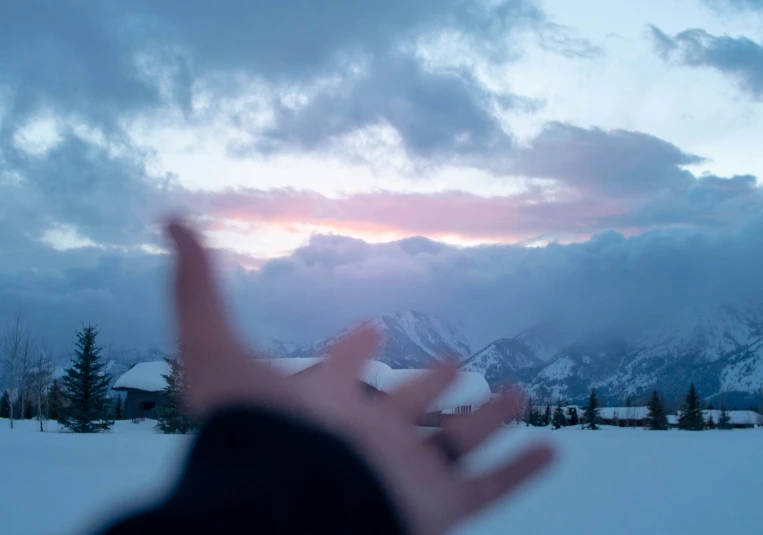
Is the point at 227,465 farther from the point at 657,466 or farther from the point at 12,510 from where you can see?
the point at 657,466

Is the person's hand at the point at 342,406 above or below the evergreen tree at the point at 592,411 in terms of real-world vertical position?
above

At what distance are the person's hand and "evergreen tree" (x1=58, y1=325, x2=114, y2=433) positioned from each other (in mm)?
38878

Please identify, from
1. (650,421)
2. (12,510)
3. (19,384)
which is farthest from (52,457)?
(650,421)

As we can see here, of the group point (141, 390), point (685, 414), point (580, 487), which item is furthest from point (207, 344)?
point (685, 414)

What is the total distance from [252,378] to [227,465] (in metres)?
0.13

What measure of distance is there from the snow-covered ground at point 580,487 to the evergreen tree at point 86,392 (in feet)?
44.4

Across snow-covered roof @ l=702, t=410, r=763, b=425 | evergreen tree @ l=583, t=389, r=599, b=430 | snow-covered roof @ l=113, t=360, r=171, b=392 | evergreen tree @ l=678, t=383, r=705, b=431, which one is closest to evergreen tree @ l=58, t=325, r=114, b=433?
snow-covered roof @ l=113, t=360, r=171, b=392

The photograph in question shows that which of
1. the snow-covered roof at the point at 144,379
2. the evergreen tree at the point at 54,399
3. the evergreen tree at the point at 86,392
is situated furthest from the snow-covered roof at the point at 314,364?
the evergreen tree at the point at 54,399

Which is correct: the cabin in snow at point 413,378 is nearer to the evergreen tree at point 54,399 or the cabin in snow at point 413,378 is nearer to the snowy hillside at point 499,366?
the snowy hillside at point 499,366

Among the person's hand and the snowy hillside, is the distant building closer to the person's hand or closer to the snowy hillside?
the snowy hillside

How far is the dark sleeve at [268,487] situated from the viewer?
2.41 ft

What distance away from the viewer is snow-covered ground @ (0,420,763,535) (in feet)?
35.0

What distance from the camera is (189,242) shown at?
0.94 metres

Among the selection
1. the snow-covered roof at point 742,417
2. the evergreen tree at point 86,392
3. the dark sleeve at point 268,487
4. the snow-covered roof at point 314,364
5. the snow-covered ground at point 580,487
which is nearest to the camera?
the dark sleeve at point 268,487
